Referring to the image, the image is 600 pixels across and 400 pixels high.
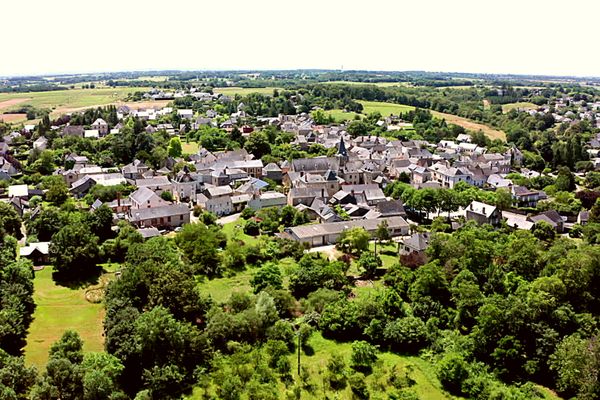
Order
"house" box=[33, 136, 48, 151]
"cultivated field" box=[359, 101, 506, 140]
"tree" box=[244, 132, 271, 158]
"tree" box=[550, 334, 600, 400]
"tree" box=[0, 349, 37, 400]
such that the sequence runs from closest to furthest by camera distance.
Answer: "tree" box=[0, 349, 37, 400]
"tree" box=[550, 334, 600, 400]
"tree" box=[244, 132, 271, 158]
"house" box=[33, 136, 48, 151]
"cultivated field" box=[359, 101, 506, 140]

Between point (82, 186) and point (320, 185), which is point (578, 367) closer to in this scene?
point (320, 185)

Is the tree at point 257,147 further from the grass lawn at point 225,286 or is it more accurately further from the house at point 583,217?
the house at point 583,217

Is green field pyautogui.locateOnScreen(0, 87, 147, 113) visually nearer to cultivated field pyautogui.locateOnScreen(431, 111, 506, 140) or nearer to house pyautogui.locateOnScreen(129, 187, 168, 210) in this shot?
house pyautogui.locateOnScreen(129, 187, 168, 210)

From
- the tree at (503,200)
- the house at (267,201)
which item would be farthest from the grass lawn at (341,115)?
the tree at (503,200)

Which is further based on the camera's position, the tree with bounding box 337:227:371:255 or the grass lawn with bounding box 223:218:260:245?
the grass lawn with bounding box 223:218:260:245

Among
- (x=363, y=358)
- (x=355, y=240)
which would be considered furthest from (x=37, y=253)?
(x=363, y=358)

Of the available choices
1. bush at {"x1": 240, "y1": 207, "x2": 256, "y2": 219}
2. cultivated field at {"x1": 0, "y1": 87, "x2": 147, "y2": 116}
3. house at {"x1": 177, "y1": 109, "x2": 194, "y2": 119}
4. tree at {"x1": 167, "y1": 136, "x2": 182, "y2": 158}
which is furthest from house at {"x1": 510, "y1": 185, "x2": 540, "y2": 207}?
cultivated field at {"x1": 0, "y1": 87, "x2": 147, "y2": 116}

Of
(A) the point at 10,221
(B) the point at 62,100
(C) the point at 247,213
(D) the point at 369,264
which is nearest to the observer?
(D) the point at 369,264
